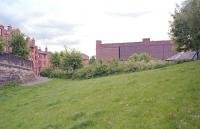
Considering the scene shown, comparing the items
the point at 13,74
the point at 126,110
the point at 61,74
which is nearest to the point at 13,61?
the point at 13,74

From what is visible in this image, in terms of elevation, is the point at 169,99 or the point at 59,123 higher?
the point at 169,99

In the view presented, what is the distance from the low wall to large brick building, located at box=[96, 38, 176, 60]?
94.3 meters

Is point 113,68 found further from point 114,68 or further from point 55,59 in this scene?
point 55,59

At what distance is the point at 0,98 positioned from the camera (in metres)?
34.2

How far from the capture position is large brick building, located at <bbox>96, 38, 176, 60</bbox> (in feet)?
486

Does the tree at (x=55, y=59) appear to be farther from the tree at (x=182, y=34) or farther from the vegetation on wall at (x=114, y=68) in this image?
the tree at (x=182, y=34)

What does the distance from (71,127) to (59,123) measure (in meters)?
1.73

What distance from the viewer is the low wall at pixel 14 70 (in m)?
45.5

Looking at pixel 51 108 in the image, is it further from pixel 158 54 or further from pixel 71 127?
pixel 158 54

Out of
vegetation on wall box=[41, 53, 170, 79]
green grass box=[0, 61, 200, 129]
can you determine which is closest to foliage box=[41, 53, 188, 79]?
vegetation on wall box=[41, 53, 170, 79]

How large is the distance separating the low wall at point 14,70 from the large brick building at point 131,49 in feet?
309

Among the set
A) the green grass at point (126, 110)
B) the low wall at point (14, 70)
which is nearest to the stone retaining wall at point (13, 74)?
the low wall at point (14, 70)

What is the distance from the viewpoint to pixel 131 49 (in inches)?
6038

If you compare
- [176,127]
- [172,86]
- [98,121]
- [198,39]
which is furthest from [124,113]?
[198,39]
